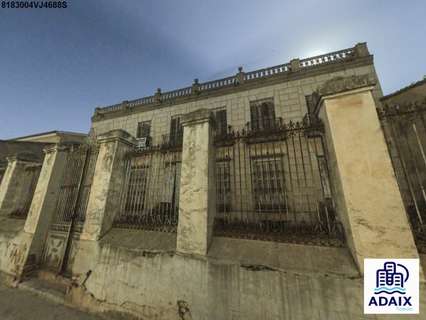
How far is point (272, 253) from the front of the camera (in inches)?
95.3

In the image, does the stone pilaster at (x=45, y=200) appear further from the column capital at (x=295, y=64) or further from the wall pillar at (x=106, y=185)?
the column capital at (x=295, y=64)

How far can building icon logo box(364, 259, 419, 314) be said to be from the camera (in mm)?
1821

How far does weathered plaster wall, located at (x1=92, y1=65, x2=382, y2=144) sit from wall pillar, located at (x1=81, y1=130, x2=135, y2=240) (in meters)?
6.62

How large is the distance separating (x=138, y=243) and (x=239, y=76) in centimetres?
1018

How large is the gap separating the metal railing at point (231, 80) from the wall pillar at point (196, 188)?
7913 millimetres

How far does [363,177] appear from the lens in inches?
86.4

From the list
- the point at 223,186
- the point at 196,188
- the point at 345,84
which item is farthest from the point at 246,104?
the point at 196,188

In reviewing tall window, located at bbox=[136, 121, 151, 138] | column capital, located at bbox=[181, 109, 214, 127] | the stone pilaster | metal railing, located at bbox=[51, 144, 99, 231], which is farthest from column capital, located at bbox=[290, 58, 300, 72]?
the stone pilaster

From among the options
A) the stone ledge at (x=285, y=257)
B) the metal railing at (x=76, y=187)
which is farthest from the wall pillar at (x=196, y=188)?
the metal railing at (x=76, y=187)

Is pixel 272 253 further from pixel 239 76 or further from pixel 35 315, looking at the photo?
pixel 239 76

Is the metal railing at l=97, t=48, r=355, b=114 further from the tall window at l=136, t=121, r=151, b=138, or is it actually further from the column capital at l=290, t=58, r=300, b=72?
the tall window at l=136, t=121, r=151, b=138

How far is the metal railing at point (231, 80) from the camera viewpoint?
838 cm

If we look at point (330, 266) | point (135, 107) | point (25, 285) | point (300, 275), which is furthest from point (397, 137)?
point (135, 107)

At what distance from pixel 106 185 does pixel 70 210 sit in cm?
241
